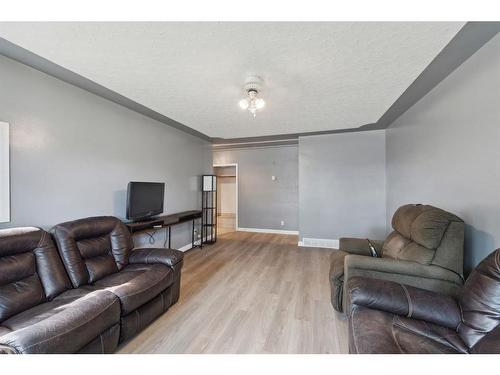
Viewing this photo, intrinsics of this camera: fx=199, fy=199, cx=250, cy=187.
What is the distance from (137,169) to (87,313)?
2.28 metres

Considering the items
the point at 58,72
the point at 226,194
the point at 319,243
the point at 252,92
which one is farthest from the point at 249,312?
the point at 226,194

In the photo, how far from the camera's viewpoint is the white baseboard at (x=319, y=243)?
14.5 ft

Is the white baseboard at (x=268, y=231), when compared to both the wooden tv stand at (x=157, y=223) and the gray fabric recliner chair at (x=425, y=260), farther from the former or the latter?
the gray fabric recliner chair at (x=425, y=260)

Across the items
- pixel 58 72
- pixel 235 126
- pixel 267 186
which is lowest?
pixel 267 186

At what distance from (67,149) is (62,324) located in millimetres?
1898

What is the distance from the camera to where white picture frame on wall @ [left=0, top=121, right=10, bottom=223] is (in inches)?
67.6

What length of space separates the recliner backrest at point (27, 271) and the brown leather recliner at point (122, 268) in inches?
4.2

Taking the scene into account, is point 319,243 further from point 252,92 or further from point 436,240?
point 252,92

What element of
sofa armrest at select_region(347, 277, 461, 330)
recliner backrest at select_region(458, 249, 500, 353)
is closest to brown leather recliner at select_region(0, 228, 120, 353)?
sofa armrest at select_region(347, 277, 461, 330)

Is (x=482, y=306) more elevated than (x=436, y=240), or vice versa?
(x=436, y=240)

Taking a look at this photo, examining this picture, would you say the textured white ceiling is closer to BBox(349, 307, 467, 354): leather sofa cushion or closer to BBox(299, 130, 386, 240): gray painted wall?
BBox(349, 307, 467, 354): leather sofa cushion

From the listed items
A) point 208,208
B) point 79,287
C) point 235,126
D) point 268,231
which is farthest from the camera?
point 268,231

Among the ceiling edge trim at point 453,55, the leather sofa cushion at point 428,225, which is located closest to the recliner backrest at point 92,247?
the leather sofa cushion at point 428,225

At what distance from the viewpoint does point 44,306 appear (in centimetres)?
149
